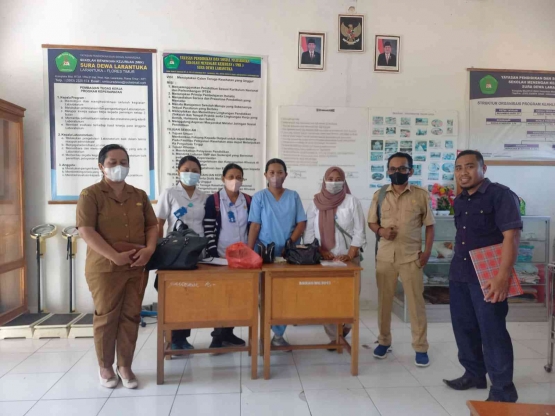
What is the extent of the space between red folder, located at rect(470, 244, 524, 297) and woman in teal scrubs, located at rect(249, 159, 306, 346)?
133 cm

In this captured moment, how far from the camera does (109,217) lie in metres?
2.33

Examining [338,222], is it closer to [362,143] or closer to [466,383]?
[466,383]

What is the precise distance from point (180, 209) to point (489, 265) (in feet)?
7.26

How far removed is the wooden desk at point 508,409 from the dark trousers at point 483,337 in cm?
102

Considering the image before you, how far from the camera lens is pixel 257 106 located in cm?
418

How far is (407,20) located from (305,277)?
138 inches

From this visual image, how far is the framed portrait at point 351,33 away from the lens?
13.7ft

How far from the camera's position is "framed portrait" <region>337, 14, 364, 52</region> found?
417 cm

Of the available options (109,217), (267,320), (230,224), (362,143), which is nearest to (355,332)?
(267,320)

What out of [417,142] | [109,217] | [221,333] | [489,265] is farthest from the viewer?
[417,142]

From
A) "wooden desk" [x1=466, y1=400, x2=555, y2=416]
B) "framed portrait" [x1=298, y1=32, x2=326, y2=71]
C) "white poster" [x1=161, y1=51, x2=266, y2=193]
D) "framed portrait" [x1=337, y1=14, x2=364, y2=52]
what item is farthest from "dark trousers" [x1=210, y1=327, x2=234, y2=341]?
"framed portrait" [x1=337, y1=14, x2=364, y2=52]

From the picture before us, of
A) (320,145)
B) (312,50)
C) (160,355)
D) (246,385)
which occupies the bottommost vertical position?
(246,385)

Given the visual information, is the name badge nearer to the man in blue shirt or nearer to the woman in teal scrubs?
the woman in teal scrubs

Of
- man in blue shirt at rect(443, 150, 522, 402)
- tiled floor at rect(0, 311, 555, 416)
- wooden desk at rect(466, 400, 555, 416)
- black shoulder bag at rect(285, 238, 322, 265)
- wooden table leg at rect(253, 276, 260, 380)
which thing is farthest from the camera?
black shoulder bag at rect(285, 238, 322, 265)
